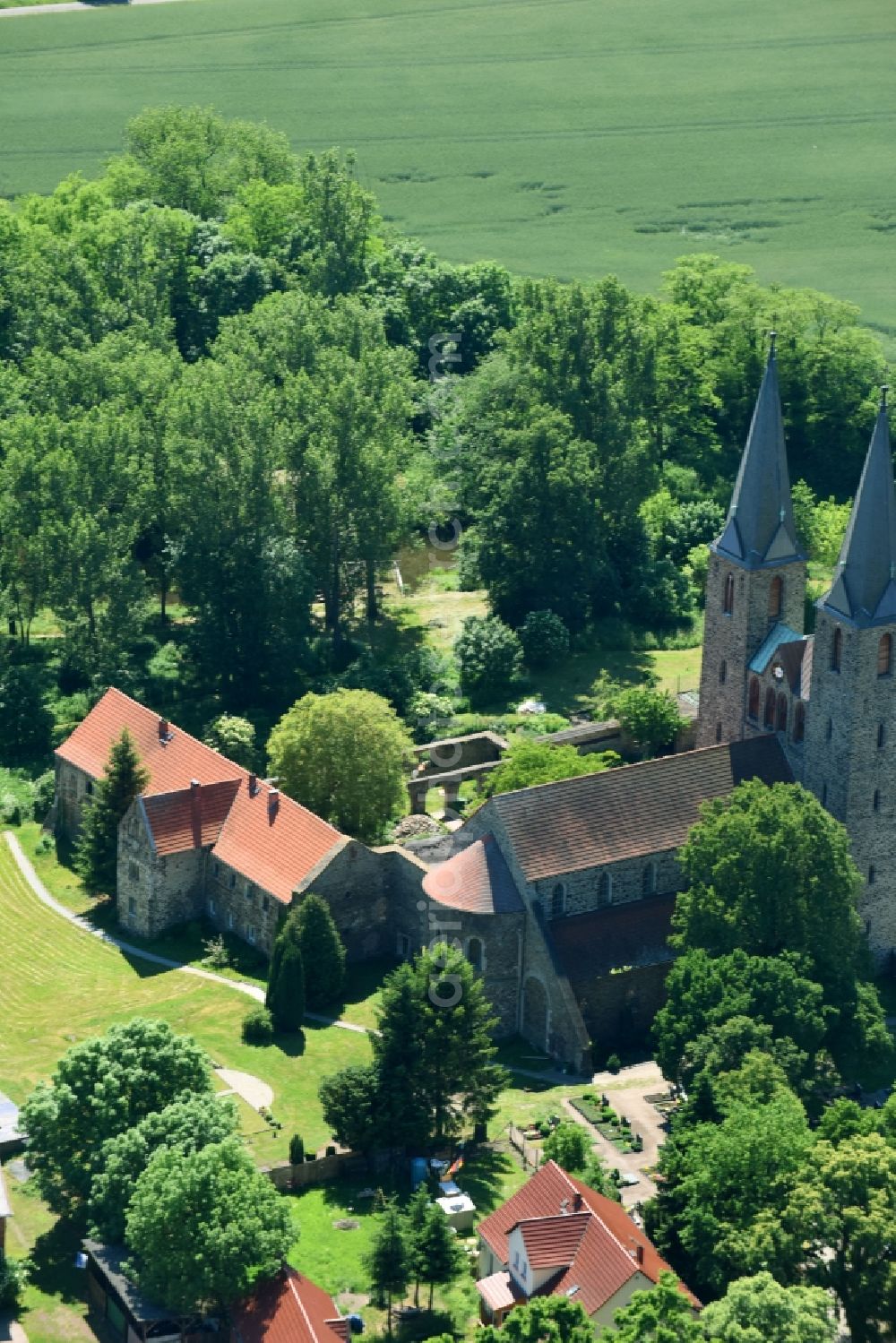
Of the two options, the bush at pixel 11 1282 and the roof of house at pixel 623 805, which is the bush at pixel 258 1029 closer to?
the roof of house at pixel 623 805

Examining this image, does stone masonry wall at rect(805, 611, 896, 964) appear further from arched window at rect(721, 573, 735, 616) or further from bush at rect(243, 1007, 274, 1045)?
bush at rect(243, 1007, 274, 1045)

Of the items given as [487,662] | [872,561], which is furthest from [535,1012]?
[487,662]

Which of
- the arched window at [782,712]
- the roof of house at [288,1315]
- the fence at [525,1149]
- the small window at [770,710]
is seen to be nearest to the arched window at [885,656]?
the arched window at [782,712]

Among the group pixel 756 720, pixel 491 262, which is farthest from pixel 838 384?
pixel 756 720

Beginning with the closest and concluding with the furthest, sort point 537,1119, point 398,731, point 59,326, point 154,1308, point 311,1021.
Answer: point 154,1308 < point 537,1119 < point 311,1021 < point 398,731 < point 59,326

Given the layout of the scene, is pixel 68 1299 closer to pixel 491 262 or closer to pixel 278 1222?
pixel 278 1222
